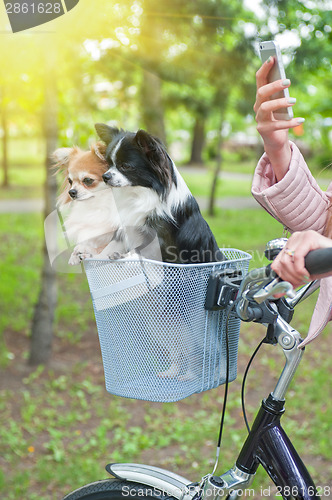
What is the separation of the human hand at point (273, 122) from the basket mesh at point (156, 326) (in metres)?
0.26

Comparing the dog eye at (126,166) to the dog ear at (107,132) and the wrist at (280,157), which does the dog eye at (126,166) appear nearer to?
the dog ear at (107,132)

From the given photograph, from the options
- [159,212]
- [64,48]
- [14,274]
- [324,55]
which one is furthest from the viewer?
[14,274]

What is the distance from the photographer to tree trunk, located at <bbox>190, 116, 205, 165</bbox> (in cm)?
A: 254

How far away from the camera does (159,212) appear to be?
1.18 m

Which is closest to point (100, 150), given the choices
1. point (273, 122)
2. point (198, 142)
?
point (273, 122)

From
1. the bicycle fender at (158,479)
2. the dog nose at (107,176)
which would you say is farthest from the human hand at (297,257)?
the bicycle fender at (158,479)

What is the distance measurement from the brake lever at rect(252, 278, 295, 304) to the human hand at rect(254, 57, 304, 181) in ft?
1.12

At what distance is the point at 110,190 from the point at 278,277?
1.45ft

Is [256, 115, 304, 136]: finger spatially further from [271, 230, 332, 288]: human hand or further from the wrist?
[271, 230, 332, 288]: human hand

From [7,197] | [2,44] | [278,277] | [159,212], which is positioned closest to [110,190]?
[159,212]

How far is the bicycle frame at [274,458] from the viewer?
47.6 inches

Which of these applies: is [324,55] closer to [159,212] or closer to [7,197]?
[159,212]

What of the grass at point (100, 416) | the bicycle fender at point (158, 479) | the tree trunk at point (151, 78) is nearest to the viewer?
the bicycle fender at point (158, 479)

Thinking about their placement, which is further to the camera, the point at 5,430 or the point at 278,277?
the point at 5,430
